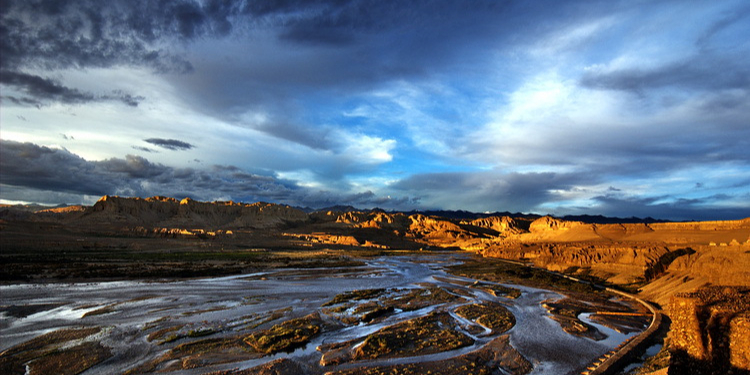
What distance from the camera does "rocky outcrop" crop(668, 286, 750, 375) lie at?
8.60 m

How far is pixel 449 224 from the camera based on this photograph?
14638 cm

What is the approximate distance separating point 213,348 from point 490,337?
37.3 feet

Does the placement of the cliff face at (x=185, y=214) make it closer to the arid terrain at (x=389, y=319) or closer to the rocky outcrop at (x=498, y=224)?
the rocky outcrop at (x=498, y=224)

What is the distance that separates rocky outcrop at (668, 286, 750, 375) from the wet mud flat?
3.77 meters

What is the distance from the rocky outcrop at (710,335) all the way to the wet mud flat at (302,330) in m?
3.77

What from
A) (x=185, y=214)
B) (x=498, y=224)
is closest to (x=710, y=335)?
(x=185, y=214)

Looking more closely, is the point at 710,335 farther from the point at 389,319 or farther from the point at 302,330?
the point at 302,330

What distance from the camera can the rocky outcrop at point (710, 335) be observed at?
8.60 meters

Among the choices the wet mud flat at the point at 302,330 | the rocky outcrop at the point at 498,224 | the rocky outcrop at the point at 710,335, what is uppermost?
the rocky outcrop at the point at 498,224

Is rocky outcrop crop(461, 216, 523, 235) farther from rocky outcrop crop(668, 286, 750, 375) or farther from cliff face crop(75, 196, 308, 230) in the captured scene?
rocky outcrop crop(668, 286, 750, 375)

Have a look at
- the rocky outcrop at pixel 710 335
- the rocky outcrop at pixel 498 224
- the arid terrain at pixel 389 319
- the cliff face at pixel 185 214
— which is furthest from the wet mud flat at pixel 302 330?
the rocky outcrop at pixel 498 224

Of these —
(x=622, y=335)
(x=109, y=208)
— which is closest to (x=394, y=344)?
(x=622, y=335)

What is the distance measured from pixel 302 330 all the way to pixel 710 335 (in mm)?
13827

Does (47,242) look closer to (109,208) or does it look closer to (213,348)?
(109,208)
